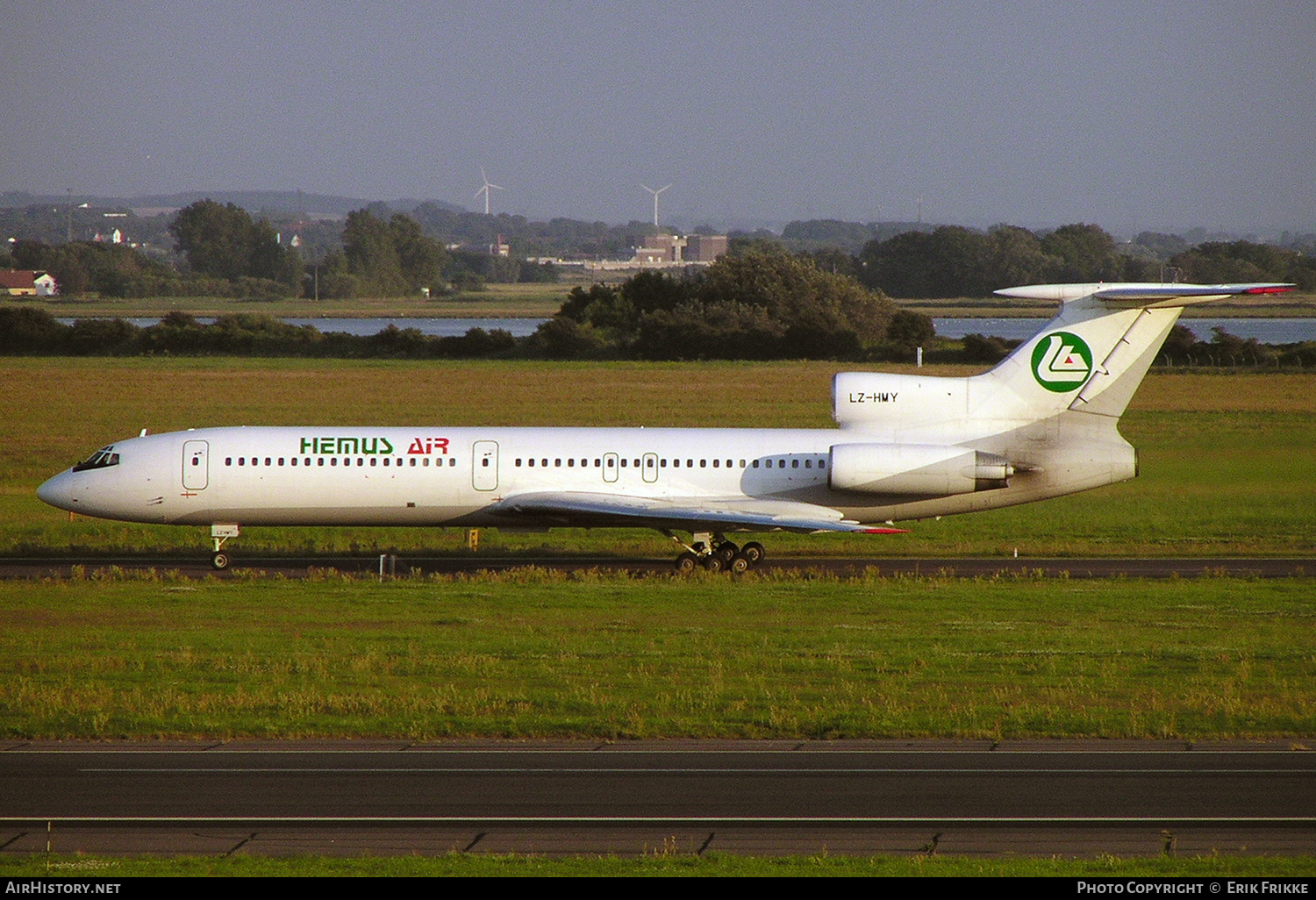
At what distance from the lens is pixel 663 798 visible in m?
16.8

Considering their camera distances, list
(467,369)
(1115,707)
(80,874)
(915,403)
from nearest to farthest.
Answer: (80,874), (1115,707), (915,403), (467,369)

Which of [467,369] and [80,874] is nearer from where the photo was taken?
[80,874]

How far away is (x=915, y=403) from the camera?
35.2 m

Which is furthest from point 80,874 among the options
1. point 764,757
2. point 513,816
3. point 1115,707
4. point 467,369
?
point 467,369

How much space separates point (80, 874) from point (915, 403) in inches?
987

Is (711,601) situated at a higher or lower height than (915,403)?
lower

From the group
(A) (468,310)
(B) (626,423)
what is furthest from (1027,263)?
(B) (626,423)

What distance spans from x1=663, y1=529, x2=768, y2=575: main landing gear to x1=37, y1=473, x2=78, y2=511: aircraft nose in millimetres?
13841

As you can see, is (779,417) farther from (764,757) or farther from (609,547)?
(764,757)

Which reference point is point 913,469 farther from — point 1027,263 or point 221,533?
point 1027,263

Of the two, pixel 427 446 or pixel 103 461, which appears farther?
pixel 103 461

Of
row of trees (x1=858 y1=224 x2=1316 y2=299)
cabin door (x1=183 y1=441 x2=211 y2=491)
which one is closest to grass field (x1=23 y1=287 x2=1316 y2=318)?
row of trees (x1=858 y1=224 x2=1316 y2=299)

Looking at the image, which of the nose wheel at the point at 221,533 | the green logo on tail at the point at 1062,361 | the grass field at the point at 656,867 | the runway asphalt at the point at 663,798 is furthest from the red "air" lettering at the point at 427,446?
the grass field at the point at 656,867

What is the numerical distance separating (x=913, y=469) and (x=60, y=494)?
19722 mm
